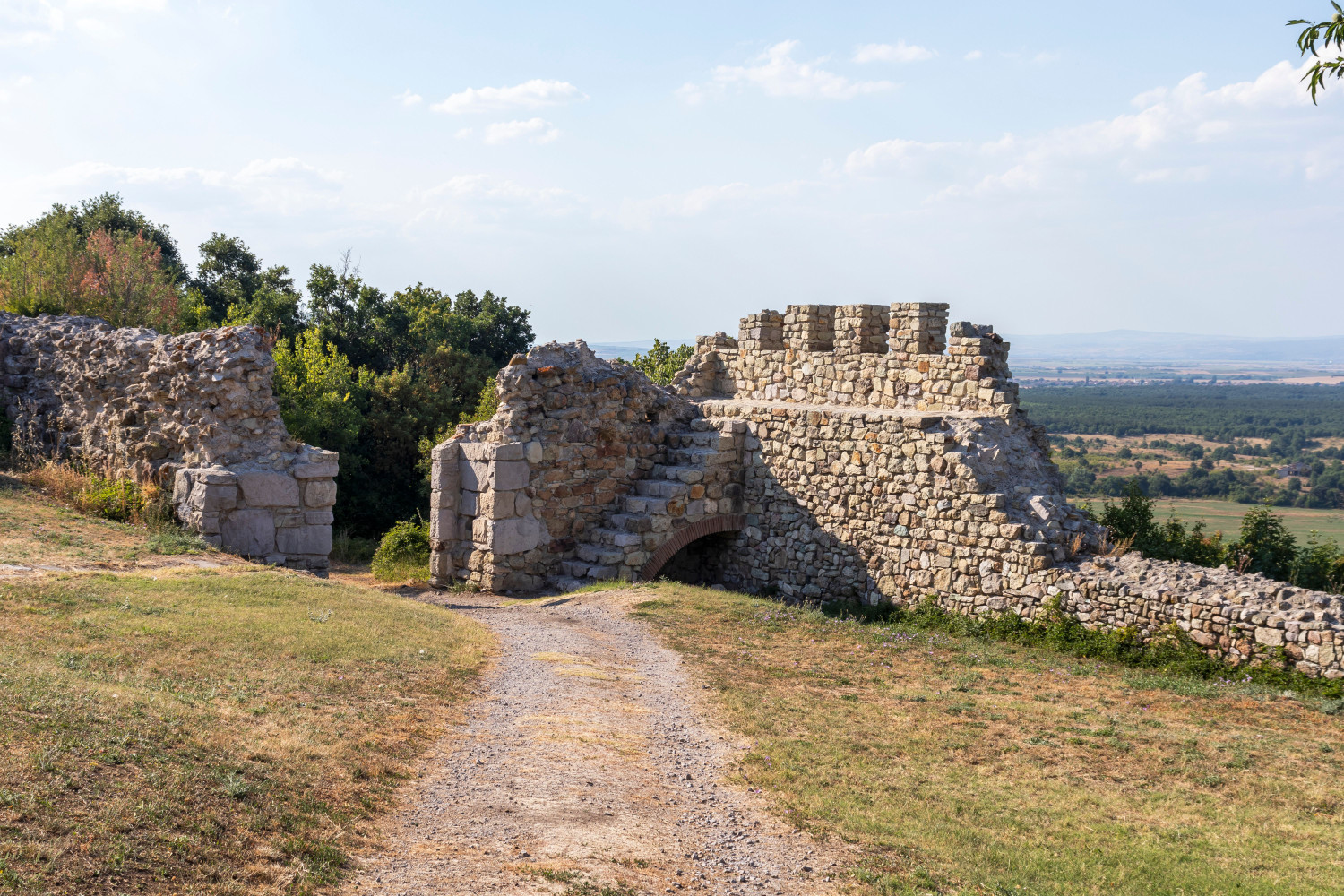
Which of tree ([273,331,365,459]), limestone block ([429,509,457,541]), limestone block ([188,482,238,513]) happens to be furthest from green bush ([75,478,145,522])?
tree ([273,331,365,459])

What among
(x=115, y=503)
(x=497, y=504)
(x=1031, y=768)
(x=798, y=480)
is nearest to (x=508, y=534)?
(x=497, y=504)

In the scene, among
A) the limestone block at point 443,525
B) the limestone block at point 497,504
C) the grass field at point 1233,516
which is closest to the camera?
the limestone block at point 497,504

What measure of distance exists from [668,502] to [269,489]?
223 inches

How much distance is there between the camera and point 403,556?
53.0 ft

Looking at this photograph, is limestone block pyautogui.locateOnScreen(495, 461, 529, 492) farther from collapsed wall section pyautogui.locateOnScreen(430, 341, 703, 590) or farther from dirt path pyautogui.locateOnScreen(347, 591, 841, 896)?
dirt path pyautogui.locateOnScreen(347, 591, 841, 896)

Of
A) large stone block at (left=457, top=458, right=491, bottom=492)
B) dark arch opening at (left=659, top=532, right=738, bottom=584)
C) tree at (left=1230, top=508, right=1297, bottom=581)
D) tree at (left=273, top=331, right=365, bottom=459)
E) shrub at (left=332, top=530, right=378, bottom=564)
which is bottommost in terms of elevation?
shrub at (left=332, top=530, right=378, bottom=564)

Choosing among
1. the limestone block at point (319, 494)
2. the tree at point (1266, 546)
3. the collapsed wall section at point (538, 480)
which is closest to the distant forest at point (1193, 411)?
the tree at point (1266, 546)

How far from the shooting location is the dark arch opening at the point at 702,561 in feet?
54.4

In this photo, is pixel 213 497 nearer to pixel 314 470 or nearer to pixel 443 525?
pixel 314 470

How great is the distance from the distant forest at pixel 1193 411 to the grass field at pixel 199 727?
109ft

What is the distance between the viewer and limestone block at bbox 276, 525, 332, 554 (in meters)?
13.5

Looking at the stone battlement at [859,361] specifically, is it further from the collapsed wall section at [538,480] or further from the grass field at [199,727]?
the grass field at [199,727]

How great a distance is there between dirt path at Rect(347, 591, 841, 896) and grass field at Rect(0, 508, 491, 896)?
0.32 meters

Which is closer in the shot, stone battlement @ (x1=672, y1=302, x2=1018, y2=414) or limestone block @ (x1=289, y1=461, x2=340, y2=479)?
limestone block @ (x1=289, y1=461, x2=340, y2=479)
